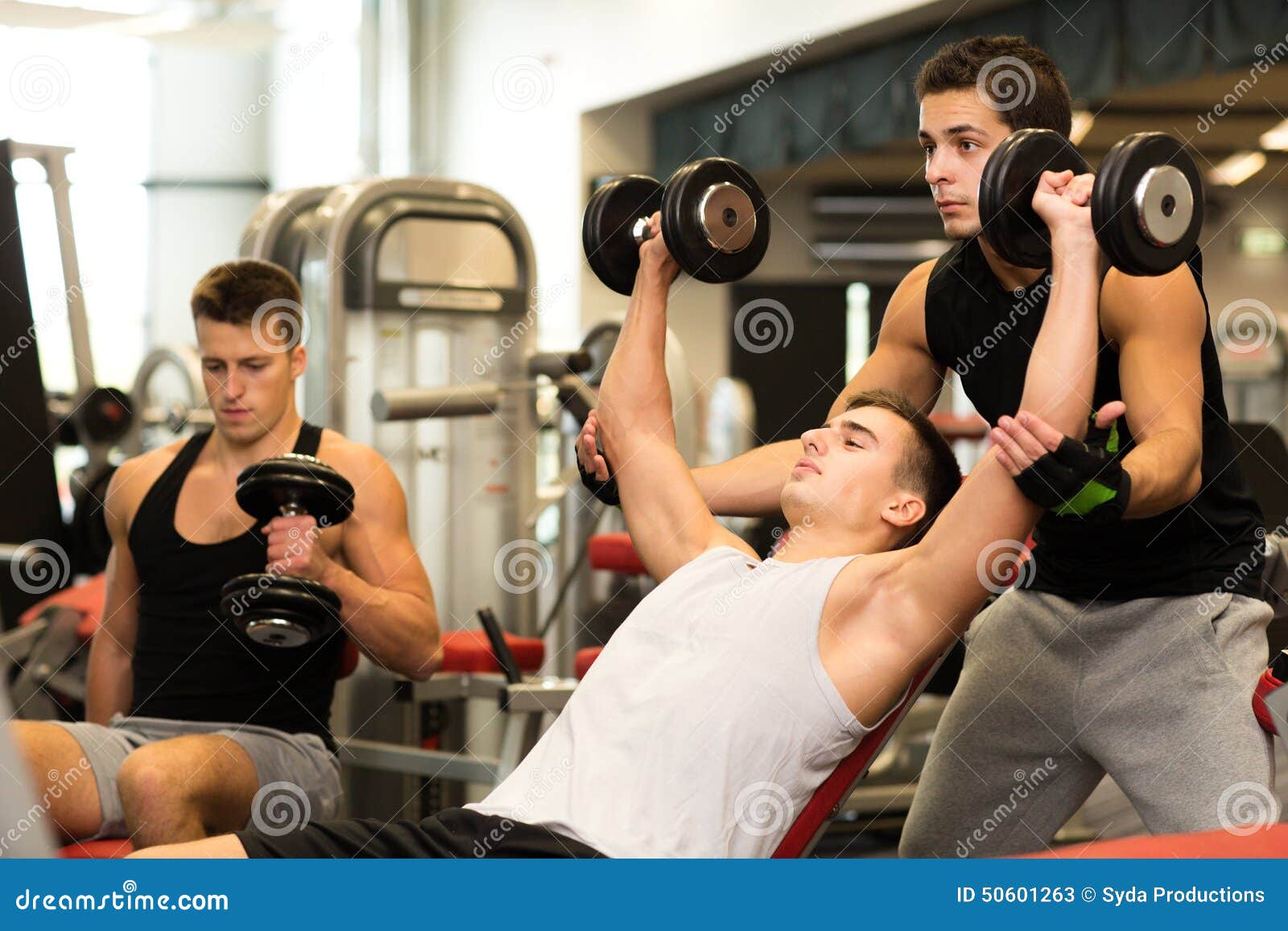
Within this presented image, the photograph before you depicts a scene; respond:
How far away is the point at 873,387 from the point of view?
2.08 meters

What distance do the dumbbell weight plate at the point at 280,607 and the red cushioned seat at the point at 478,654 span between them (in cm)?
110

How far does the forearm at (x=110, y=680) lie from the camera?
2.58 meters

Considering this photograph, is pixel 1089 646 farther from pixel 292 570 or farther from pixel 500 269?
pixel 500 269

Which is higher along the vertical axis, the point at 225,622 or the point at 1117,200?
the point at 1117,200

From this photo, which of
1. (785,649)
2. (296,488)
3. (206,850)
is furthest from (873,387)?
(206,850)

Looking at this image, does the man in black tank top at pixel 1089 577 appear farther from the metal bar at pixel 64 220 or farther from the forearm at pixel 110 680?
the metal bar at pixel 64 220

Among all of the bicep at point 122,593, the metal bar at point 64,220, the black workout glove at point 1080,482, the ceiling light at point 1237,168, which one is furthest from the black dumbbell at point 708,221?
the ceiling light at point 1237,168

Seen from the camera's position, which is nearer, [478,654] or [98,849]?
[98,849]

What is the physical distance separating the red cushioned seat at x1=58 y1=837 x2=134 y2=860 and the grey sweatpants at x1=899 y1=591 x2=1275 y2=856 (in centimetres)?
121

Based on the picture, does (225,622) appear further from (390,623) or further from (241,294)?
(241,294)

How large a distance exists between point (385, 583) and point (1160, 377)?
1.44 metres

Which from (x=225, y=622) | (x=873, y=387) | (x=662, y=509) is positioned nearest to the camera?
(x=662, y=509)

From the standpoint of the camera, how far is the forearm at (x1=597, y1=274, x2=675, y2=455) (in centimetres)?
190

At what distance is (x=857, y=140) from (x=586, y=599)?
139 inches
